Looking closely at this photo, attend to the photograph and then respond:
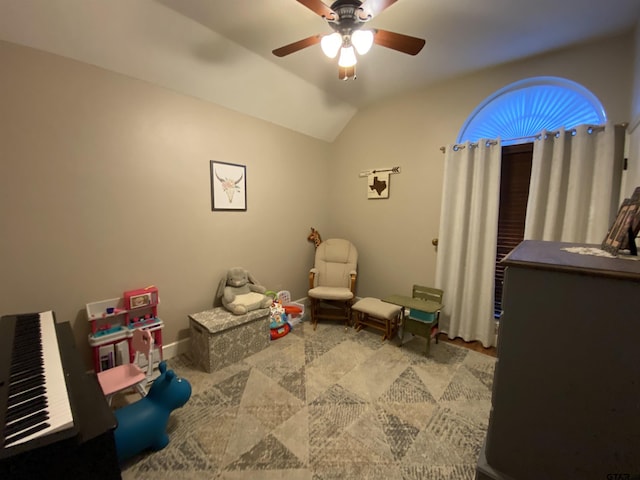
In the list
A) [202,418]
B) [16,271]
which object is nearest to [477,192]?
[202,418]

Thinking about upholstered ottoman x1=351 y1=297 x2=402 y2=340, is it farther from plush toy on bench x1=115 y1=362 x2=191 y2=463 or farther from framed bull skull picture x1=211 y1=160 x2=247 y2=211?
plush toy on bench x1=115 y1=362 x2=191 y2=463

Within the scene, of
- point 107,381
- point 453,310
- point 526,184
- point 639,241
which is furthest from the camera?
point 453,310

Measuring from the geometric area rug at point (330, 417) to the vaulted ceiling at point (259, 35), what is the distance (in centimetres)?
242

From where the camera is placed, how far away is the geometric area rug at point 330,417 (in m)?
1.43

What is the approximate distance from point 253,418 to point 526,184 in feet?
9.80

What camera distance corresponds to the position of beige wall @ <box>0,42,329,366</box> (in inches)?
68.4

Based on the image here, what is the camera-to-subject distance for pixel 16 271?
1754 millimetres

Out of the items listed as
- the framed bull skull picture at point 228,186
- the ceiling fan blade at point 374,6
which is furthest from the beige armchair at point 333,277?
the ceiling fan blade at point 374,6

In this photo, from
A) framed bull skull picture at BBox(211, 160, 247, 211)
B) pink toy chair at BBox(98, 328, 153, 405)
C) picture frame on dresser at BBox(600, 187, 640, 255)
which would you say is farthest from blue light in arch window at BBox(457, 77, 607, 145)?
pink toy chair at BBox(98, 328, 153, 405)

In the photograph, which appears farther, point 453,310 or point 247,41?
point 453,310

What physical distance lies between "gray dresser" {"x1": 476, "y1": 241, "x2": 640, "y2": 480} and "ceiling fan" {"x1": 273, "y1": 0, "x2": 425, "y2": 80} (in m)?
1.36

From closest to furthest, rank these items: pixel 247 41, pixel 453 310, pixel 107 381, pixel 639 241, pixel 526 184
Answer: pixel 639 241 < pixel 107 381 < pixel 247 41 < pixel 526 184 < pixel 453 310

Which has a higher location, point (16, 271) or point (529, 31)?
point (529, 31)

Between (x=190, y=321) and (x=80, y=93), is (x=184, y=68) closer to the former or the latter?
(x=80, y=93)
